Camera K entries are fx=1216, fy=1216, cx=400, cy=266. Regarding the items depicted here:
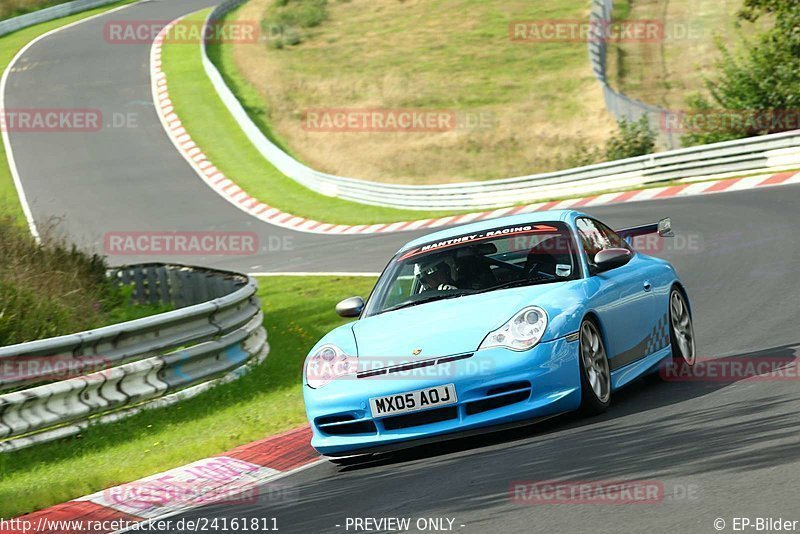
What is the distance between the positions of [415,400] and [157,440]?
10.3 ft

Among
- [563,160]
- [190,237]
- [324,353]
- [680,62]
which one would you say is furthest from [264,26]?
[324,353]

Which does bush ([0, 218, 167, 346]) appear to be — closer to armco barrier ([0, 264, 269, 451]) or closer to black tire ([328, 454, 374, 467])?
armco barrier ([0, 264, 269, 451])

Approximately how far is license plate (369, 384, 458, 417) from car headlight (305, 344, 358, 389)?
38 centimetres

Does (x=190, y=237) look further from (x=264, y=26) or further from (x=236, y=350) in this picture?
(x=264, y=26)

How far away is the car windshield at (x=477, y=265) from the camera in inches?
331

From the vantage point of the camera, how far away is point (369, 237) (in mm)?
25359

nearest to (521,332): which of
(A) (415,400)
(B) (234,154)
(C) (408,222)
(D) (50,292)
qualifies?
(A) (415,400)

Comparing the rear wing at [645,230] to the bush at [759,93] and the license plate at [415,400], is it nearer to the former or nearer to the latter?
the license plate at [415,400]

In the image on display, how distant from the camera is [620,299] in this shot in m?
8.46

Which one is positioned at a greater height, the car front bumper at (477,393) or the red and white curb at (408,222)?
the car front bumper at (477,393)

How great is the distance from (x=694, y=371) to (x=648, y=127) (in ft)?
73.5

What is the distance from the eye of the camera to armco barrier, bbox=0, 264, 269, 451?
9.44m

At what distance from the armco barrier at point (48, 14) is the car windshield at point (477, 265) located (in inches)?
2135

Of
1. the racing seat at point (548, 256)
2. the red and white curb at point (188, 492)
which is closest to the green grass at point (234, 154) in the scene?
the racing seat at point (548, 256)
